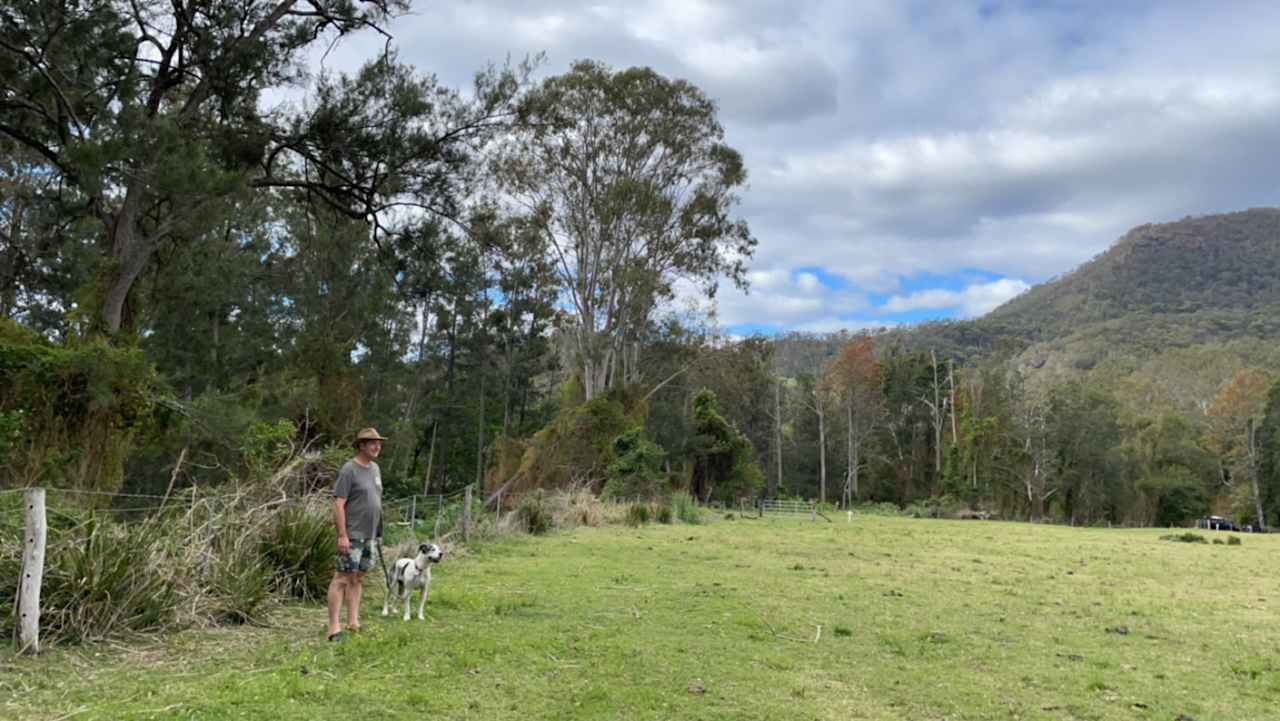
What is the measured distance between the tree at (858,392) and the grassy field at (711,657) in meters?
48.8

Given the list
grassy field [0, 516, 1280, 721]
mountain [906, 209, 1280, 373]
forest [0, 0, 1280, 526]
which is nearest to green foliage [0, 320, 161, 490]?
forest [0, 0, 1280, 526]

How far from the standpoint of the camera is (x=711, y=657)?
6.09 m

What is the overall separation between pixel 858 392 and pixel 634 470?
34777 millimetres

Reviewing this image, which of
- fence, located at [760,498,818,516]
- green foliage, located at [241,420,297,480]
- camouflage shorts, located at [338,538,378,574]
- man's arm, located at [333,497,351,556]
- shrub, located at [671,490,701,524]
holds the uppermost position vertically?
green foliage, located at [241,420,297,480]

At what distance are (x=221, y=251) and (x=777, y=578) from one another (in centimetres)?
1897

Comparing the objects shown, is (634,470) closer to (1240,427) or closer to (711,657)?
(711,657)

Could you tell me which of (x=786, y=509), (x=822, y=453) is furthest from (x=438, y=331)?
(x=822, y=453)

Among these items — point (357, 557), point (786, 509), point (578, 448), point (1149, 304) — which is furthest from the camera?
point (1149, 304)

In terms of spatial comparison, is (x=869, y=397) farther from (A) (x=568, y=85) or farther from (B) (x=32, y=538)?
(B) (x=32, y=538)

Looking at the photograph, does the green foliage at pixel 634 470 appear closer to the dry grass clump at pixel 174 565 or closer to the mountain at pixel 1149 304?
the dry grass clump at pixel 174 565

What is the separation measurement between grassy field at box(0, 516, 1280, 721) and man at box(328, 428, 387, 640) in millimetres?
361

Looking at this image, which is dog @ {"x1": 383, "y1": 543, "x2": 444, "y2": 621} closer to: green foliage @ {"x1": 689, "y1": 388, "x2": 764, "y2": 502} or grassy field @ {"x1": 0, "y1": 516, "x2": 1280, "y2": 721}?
grassy field @ {"x1": 0, "y1": 516, "x2": 1280, "y2": 721}

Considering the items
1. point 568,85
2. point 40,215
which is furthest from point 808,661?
point 568,85

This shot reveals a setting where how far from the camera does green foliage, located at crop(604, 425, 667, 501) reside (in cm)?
2791
